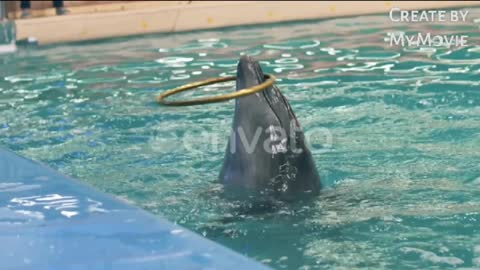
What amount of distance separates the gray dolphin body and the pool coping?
334 inches

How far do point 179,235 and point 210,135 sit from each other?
3.16 meters

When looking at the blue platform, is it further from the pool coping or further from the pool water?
the pool coping

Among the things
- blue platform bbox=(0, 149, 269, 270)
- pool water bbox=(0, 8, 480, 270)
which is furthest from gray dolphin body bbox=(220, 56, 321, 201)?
blue platform bbox=(0, 149, 269, 270)

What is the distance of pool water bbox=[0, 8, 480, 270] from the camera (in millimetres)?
3838

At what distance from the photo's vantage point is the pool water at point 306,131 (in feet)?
12.6

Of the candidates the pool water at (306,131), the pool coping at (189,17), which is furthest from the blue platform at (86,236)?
the pool coping at (189,17)

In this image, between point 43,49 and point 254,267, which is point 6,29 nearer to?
point 43,49

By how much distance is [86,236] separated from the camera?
3127 millimetres

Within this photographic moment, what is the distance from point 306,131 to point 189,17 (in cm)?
662

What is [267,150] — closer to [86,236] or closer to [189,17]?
[86,236]

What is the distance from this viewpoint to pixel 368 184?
15.4 feet

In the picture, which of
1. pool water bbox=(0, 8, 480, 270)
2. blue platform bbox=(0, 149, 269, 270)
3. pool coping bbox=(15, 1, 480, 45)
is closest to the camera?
blue platform bbox=(0, 149, 269, 270)

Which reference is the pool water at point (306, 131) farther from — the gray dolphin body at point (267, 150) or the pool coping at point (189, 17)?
the pool coping at point (189, 17)

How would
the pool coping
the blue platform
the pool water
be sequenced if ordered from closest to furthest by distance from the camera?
the blue platform
the pool water
the pool coping
